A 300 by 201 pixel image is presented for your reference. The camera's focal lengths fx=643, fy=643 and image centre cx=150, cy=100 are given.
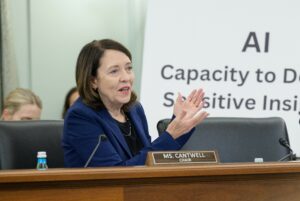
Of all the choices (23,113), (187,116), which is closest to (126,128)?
(187,116)

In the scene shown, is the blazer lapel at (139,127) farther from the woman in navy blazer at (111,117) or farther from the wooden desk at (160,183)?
the wooden desk at (160,183)

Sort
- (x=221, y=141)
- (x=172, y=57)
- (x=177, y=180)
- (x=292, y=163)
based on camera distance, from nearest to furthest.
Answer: (x=177, y=180) → (x=292, y=163) → (x=221, y=141) → (x=172, y=57)

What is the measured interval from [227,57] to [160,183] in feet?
7.77

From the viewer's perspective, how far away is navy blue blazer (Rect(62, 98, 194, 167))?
7.91 ft

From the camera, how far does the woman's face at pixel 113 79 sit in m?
2.66

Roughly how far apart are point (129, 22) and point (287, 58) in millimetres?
1206

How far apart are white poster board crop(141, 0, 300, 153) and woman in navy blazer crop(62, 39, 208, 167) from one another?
1281mm

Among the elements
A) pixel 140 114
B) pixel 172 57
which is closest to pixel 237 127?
pixel 140 114

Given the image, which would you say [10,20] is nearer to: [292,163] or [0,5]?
[0,5]

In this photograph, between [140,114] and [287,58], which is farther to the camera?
[287,58]

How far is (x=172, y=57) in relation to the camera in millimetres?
4148

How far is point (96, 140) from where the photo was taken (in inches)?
97.9

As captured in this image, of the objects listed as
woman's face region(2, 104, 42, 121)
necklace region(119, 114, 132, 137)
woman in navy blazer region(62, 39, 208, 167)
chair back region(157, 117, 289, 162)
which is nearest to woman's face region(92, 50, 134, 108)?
woman in navy blazer region(62, 39, 208, 167)

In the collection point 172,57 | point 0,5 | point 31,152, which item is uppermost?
point 0,5
